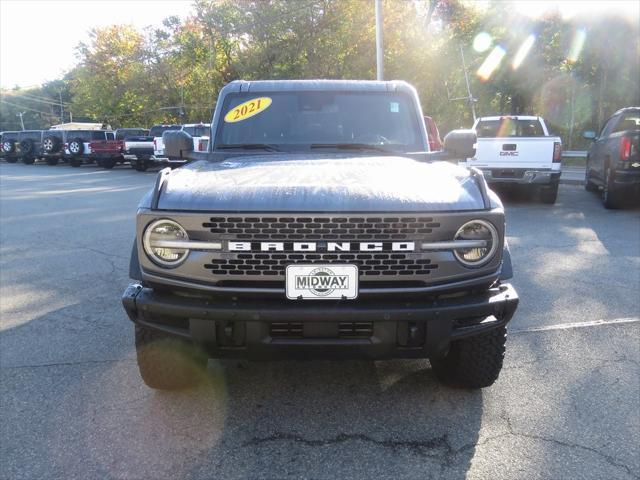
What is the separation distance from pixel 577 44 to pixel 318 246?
23.4 meters

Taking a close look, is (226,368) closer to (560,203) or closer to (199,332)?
(199,332)

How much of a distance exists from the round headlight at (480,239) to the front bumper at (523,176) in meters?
8.63

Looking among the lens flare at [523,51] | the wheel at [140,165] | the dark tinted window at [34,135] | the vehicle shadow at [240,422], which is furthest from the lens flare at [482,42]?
the vehicle shadow at [240,422]

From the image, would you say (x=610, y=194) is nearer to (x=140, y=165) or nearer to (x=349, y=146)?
(x=349, y=146)

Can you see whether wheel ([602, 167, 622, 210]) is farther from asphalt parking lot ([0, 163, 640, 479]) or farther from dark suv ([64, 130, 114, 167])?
dark suv ([64, 130, 114, 167])

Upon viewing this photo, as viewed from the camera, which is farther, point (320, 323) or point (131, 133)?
point (131, 133)

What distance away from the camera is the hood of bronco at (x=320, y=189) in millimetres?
2686

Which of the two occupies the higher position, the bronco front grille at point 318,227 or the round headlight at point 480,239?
the bronco front grille at point 318,227

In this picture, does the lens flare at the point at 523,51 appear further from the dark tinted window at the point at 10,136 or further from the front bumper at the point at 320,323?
the dark tinted window at the point at 10,136

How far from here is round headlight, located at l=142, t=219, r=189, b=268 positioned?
275 cm

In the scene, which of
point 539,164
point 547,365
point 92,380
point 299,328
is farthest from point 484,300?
point 539,164

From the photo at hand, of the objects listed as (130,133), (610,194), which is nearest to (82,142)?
(130,133)

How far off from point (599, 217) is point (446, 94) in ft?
60.9

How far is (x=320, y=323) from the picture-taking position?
8.78 feet
